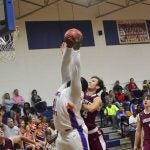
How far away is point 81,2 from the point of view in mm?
17406

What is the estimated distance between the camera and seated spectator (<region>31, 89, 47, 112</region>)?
15.1m

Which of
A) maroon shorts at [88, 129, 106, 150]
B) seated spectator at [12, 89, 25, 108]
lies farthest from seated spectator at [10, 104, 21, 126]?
maroon shorts at [88, 129, 106, 150]

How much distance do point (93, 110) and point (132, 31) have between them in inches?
592

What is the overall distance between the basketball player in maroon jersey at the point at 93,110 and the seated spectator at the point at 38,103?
9791 millimetres

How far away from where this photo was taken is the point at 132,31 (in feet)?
63.7

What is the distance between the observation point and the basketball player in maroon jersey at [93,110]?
4926 mm

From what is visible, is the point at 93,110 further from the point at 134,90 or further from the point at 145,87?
the point at 145,87

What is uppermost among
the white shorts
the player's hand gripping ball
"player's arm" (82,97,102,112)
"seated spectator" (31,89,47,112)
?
the player's hand gripping ball

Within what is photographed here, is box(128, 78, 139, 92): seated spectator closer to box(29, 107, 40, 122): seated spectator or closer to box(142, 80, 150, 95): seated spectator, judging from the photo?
box(142, 80, 150, 95): seated spectator

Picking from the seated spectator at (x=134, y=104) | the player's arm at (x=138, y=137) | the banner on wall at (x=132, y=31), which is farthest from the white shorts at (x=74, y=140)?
the banner on wall at (x=132, y=31)

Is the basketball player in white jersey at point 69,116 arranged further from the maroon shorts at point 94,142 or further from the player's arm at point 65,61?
the maroon shorts at point 94,142

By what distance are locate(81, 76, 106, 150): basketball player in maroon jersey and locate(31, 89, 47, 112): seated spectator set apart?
979cm

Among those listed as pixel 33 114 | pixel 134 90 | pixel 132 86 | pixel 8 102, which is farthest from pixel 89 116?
pixel 132 86

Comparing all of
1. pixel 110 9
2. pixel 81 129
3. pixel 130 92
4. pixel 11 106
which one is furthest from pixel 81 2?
pixel 81 129
